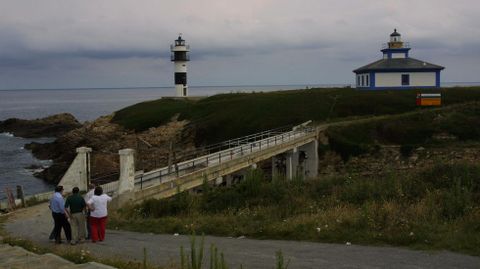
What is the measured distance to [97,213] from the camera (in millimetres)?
14664

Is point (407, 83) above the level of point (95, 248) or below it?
above

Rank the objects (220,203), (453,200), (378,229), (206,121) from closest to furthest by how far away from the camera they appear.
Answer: (378,229) < (453,200) < (220,203) < (206,121)

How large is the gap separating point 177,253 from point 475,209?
7488 millimetres

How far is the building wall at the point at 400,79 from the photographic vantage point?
6325cm

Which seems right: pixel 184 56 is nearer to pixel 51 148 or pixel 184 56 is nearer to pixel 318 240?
pixel 51 148

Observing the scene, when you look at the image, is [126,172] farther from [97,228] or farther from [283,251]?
[283,251]

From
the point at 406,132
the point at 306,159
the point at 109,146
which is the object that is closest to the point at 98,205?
the point at 306,159

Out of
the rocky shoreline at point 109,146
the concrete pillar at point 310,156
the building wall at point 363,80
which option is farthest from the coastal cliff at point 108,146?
the building wall at point 363,80

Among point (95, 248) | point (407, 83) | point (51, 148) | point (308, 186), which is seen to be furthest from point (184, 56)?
point (95, 248)

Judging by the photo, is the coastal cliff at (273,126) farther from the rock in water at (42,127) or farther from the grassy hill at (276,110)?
the rock in water at (42,127)

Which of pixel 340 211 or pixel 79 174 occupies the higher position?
pixel 79 174

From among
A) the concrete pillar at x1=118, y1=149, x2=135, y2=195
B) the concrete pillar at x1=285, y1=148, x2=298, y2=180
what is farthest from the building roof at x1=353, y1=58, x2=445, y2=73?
the concrete pillar at x1=118, y1=149, x2=135, y2=195

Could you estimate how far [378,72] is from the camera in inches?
2485

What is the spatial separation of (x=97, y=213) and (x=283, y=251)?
206 inches
